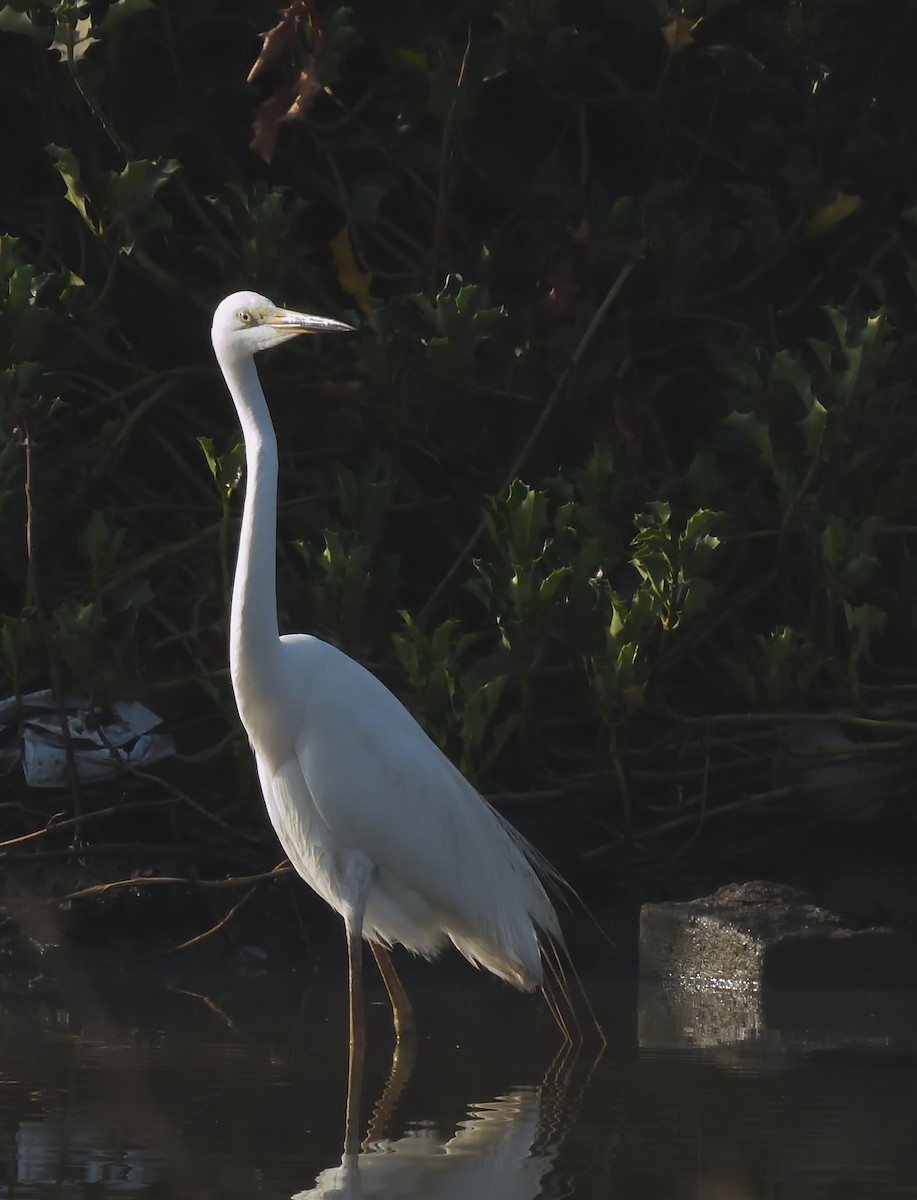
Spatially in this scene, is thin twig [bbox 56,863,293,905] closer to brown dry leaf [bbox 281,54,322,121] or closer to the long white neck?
the long white neck

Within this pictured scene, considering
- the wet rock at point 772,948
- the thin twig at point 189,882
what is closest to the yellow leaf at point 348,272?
the thin twig at point 189,882

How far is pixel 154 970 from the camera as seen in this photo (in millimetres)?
5594

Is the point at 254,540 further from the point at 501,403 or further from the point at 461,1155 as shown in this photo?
the point at 461,1155

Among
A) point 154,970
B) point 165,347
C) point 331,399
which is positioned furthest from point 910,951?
point 165,347

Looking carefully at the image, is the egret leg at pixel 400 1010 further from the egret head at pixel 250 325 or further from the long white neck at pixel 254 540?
the egret head at pixel 250 325

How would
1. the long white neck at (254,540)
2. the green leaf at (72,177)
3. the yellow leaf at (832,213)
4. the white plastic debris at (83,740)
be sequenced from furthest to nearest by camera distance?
the yellow leaf at (832,213), the white plastic debris at (83,740), the green leaf at (72,177), the long white neck at (254,540)

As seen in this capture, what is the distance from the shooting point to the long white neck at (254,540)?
14.8ft

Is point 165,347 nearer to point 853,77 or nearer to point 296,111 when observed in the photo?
point 296,111

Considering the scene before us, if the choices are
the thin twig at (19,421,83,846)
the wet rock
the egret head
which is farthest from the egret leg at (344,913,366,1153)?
the egret head

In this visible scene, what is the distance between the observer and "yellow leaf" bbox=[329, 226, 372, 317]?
5.93 m

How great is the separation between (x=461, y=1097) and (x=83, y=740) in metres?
2.32

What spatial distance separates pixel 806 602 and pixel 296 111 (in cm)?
228

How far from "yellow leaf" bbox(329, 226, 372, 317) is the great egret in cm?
127

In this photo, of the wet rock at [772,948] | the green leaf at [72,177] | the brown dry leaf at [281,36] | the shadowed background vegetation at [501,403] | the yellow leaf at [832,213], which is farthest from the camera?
the yellow leaf at [832,213]
